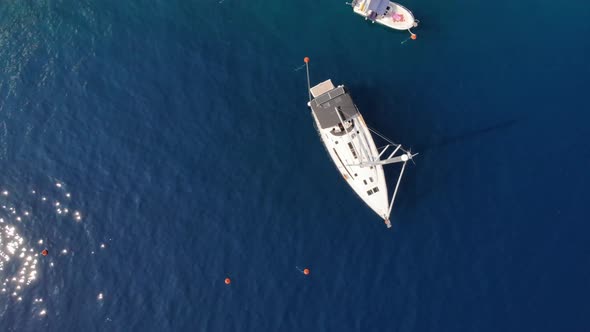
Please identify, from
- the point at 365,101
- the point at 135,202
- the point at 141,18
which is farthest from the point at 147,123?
the point at 365,101

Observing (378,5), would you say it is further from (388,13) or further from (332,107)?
(332,107)

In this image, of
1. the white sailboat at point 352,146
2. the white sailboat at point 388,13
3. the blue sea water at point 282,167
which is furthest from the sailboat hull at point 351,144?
the white sailboat at point 388,13

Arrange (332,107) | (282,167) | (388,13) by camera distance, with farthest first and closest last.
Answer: (388,13) < (282,167) < (332,107)

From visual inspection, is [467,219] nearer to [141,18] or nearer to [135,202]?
[135,202]

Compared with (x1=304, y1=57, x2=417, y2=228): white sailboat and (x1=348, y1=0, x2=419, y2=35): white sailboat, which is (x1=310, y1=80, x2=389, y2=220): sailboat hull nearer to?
(x1=304, y1=57, x2=417, y2=228): white sailboat

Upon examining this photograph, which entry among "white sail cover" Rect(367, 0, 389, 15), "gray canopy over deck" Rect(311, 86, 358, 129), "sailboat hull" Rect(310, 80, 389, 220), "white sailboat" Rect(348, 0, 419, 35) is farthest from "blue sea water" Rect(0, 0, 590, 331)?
"gray canopy over deck" Rect(311, 86, 358, 129)

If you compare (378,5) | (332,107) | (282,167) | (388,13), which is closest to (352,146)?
(332,107)
